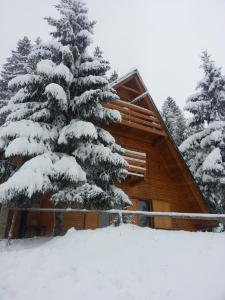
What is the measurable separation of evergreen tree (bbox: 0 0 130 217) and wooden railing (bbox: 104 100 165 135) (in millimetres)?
4744

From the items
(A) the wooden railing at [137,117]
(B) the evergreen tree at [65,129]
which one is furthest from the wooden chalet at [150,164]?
(B) the evergreen tree at [65,129]

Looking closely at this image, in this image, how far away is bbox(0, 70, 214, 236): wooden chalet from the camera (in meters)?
18.7

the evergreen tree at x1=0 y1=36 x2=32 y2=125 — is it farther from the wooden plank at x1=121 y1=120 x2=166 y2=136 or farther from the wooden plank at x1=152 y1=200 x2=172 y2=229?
the wooden plank at x1=152 y1=200 x2=172 y2=229

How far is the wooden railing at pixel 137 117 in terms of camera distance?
61.9ft

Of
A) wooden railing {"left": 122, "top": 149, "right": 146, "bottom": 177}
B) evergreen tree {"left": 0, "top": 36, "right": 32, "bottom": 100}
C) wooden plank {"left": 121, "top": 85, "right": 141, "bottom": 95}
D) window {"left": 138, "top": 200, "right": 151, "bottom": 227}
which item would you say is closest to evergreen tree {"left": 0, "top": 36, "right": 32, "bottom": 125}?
evergreen tree {"left": 0, "top": 36, "right": 32, "bottom": 100}

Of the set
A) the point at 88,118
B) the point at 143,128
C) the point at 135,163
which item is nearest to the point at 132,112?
the point at 143,128

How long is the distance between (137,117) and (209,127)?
4741 millimetres

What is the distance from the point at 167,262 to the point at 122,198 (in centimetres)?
530

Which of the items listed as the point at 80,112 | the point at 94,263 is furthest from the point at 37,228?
the point at 94,263

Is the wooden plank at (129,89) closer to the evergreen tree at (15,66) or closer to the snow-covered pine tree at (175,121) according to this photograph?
the evergreen tree at (15,66)

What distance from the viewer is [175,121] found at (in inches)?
1202

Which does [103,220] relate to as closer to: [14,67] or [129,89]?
[129,89]

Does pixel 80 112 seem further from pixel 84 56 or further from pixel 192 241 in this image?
pixel 192 241

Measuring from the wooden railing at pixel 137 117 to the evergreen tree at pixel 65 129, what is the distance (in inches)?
187
